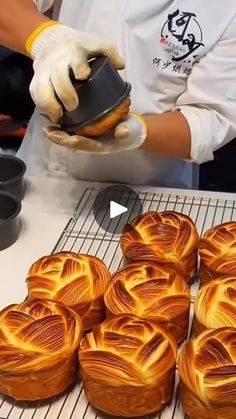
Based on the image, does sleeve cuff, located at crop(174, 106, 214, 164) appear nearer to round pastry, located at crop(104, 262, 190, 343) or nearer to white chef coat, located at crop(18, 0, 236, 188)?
white chef coat, located at crop(18, 0, 236, 188)

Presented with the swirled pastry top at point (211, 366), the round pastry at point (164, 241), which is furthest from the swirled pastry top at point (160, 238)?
the swirled pastry top at point (211, 366)

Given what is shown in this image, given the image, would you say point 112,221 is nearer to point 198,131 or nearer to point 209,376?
point 198,131

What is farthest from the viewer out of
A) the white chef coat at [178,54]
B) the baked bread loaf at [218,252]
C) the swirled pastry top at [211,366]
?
the white chef coat at [178,54]

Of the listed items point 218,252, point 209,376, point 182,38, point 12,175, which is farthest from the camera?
point 12,175

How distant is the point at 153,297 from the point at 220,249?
182 millimetres

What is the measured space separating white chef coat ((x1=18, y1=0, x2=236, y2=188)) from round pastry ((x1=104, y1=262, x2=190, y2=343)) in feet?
1.09

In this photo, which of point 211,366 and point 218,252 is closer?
point 211,366

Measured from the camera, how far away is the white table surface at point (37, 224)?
→ 119 centimetres

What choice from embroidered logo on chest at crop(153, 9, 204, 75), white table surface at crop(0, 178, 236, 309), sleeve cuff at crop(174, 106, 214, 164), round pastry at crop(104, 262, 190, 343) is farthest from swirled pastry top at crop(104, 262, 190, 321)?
embroidered logo on chest at crop(153, 9, 204, 75)

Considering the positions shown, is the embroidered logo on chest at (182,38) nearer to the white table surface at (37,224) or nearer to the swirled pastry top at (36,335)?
the white table surface at (37,224)
